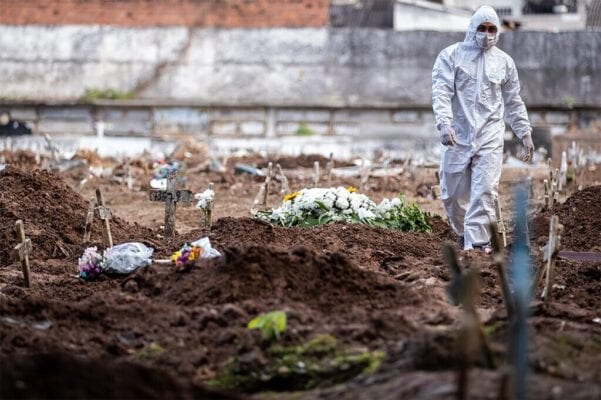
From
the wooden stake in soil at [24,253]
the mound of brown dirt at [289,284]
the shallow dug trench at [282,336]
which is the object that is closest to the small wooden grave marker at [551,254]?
the shallow dug trench at [282,336]

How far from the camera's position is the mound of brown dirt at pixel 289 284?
366 inches

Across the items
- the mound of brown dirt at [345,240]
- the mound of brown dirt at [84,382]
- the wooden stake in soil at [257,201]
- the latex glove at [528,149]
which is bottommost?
the wooden stake in soil at [257,201]

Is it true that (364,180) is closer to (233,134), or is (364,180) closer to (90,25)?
(233,134)

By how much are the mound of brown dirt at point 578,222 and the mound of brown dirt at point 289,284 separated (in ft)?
13.8

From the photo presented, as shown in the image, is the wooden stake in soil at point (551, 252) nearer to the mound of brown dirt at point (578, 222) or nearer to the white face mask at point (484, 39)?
the mound of brown dirt at point (578, 222)

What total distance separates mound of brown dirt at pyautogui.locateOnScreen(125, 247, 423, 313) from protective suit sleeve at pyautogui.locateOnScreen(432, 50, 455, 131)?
373 cm

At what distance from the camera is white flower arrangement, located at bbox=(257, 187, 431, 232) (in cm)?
1478

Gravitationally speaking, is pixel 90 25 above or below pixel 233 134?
above

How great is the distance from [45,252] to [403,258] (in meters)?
3.51

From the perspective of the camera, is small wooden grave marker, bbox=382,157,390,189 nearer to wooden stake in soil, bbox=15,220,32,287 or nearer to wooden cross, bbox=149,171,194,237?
wooden cross, bbox=149,171,194,237

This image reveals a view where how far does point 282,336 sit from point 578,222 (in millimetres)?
6766

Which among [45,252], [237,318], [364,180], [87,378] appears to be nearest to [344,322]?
[237,318]

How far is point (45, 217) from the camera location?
48.0ft

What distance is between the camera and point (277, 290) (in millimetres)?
9320
